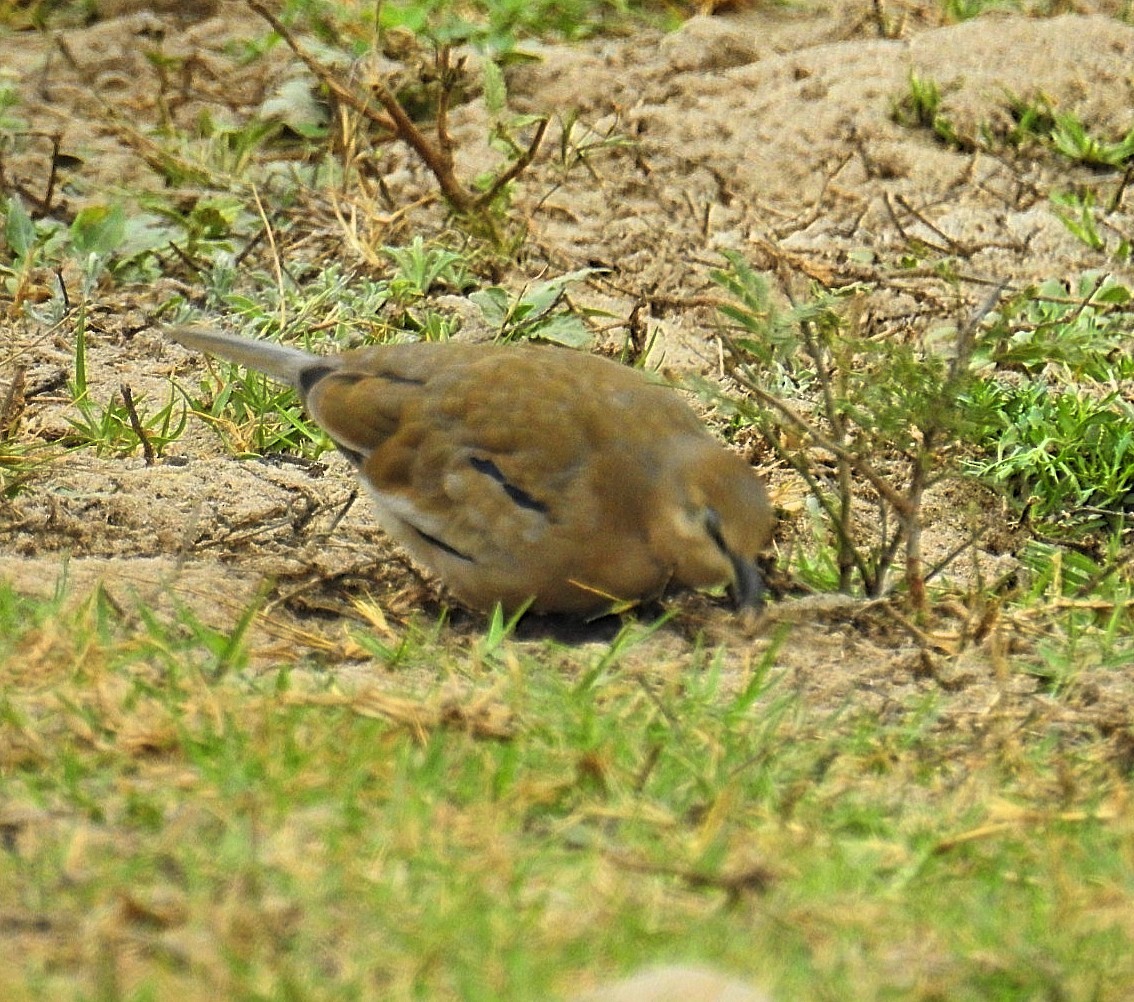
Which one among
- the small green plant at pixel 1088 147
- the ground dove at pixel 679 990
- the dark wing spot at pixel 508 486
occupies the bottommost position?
the dark wing spot at pixel 508 486

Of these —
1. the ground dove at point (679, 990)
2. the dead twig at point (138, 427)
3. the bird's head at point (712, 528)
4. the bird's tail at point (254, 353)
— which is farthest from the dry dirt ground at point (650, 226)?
the ground dove at point (679, 990)

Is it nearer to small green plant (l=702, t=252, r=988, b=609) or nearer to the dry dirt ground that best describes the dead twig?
the dry dirt ground

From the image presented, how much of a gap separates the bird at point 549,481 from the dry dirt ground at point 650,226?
18 centimetres

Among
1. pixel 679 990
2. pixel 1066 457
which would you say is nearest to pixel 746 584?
pixel 1066 457

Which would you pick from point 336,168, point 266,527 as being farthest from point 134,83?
point 266,527

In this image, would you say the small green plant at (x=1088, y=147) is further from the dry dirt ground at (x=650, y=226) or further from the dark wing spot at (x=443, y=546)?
the dark wing spot at (x=443, y=546)

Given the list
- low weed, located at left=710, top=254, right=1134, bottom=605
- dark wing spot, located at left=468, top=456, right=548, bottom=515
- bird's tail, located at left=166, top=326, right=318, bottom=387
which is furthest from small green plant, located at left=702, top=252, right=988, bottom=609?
bird's tail, located at left=166, top=326, right=318, bottom=387

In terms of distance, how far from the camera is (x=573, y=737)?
10.3 feet

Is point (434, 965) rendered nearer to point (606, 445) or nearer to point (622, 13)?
point (606, 445)

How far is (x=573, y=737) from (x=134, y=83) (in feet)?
16.5

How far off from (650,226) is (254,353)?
193cm

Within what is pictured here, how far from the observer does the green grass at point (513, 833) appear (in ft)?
7.95

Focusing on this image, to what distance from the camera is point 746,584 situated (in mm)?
3811

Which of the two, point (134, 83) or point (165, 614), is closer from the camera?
point (165, 614)
